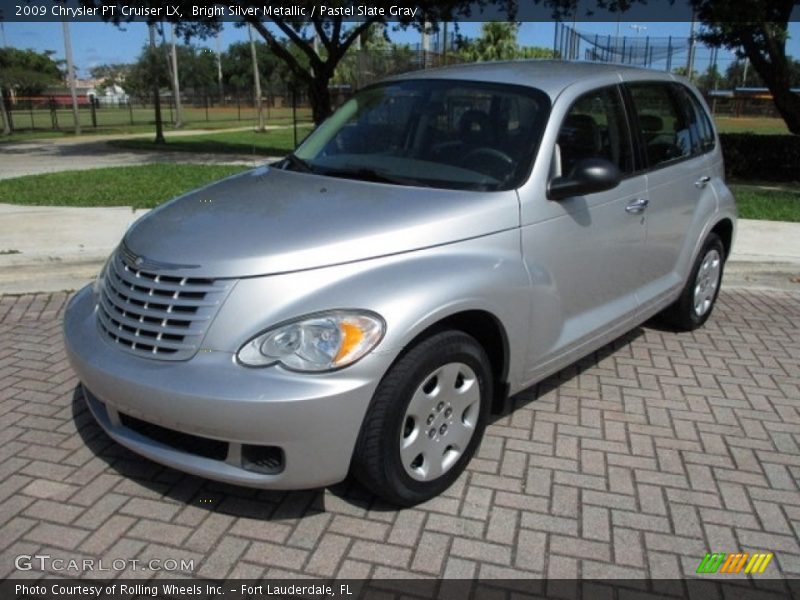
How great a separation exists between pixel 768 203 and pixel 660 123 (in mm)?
6509

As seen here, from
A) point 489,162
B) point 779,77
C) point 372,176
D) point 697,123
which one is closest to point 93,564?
point 372,176

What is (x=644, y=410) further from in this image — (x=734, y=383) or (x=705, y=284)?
(x=705, y=284)

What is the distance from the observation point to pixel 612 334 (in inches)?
163

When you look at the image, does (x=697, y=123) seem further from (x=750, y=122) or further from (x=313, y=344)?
(x=750, y=122)

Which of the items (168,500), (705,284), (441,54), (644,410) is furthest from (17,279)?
(441,54)

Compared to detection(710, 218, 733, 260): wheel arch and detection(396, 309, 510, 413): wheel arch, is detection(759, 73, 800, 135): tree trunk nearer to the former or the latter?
detection(710, 218, 733, 260): wheel arch

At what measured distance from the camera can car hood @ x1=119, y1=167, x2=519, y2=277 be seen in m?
2.81

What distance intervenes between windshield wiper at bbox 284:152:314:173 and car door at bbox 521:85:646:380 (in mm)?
1267

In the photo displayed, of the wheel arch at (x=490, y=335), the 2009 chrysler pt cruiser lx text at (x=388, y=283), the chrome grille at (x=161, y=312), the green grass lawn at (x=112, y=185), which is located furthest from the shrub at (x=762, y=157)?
the chrome grille at (x=161, y=312)

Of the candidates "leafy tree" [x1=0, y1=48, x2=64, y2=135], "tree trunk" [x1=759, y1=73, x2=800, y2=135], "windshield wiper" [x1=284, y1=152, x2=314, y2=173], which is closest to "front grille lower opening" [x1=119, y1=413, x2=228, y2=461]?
"windshield wiper" [x1=284, y1=152, x2=314, y2=173]

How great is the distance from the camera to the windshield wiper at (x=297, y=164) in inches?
156

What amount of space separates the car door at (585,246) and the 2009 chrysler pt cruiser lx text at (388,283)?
0.01 m

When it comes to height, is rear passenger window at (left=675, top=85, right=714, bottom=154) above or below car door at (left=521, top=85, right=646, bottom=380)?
above

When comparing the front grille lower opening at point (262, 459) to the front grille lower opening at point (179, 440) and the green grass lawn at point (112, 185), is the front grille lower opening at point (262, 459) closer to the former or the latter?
the front grille lower opening at point (179, 440)
